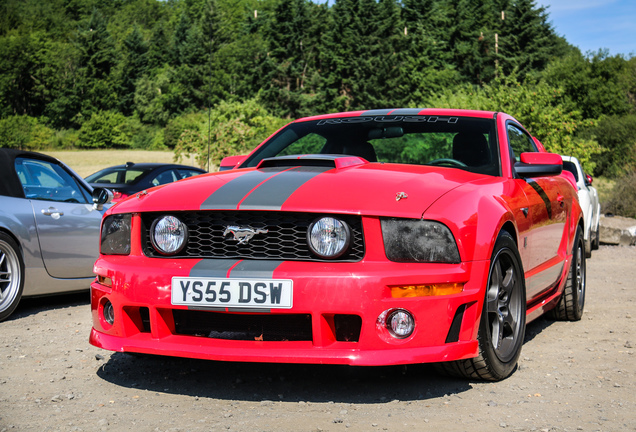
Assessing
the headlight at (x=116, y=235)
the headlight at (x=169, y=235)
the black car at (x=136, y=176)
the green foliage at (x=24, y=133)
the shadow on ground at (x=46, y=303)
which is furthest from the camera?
the green foliage at (x=24, y=133)

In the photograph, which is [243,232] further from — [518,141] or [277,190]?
[518,141]

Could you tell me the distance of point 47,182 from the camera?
643 cm

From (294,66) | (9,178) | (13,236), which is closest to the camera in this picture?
(13,236)

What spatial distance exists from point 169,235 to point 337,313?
3.06 feet

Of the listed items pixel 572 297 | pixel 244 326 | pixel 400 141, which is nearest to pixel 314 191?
pixel 244 326

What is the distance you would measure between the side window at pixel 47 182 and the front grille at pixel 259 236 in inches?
125

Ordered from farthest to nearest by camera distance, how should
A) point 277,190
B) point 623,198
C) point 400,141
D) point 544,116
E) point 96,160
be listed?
point 96,160 → point 544,116 → point 623,198 → point 400,141 → point 277,190

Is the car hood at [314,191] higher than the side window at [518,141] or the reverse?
the reverse

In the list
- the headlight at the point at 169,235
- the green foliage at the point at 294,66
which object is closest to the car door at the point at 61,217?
the headlight at the point at 169,235

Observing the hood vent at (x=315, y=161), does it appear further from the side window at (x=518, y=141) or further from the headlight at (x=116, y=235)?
the side window at (x=518, y=141)

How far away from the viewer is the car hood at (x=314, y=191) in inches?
128

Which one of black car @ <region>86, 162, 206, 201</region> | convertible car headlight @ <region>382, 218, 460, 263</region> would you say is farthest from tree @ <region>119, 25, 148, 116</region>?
convertible car headlight @ <region>382, 218, 460, 263</region>

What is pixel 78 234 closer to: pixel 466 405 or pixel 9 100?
pixel 466 405

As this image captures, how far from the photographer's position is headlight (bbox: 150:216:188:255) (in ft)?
11.3
